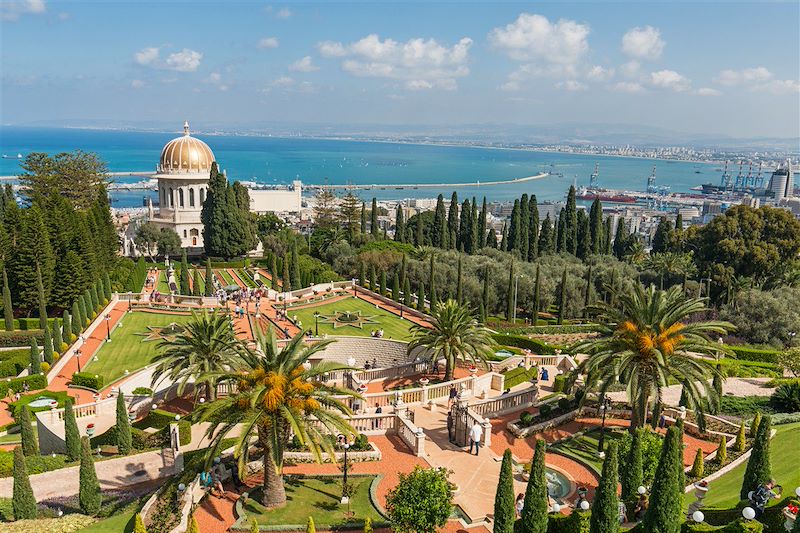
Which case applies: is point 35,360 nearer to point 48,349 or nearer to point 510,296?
point 48,349

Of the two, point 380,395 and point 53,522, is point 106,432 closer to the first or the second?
point 53,522

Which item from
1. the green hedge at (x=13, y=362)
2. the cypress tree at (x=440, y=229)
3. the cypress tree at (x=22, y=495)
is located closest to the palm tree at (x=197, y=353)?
the cypress tree at (x=22, y=495)

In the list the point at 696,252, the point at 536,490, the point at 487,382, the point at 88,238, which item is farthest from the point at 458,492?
the point at 696,252

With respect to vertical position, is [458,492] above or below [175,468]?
above

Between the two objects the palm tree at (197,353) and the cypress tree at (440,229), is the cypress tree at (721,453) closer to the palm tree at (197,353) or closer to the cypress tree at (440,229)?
the palm tree at (197,353)

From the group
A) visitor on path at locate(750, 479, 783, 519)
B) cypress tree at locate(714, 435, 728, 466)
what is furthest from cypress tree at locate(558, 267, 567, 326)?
visitor on path at locate(750, 479, 783, 519)

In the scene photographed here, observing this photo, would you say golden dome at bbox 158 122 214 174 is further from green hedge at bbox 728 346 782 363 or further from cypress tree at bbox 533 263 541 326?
green hedge at bbox 728 346 782 363
